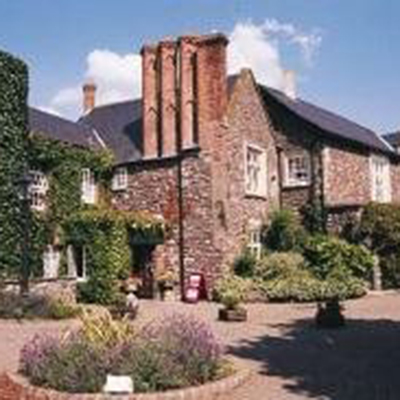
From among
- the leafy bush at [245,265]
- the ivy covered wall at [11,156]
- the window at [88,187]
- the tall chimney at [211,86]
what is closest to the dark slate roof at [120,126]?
the window at [88,187]

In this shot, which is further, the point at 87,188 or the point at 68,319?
the point at 87,188

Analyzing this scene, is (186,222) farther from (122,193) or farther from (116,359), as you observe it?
(116,359)

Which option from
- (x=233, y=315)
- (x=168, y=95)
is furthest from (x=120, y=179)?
(x=233, y=315)

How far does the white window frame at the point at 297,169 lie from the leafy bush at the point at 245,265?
5.97 meters

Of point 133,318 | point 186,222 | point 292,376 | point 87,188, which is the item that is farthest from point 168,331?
point 87,188

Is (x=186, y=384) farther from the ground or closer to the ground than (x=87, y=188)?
closer to the ground

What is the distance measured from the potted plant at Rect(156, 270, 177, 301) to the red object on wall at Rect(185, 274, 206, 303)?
0.70 meters

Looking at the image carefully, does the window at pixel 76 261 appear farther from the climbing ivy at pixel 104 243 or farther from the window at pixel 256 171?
the window at pixel 256 171

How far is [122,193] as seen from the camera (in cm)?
3481

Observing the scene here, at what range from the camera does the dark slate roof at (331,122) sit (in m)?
37.0

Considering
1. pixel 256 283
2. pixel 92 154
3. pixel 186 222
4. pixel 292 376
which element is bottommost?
pixel 292 376

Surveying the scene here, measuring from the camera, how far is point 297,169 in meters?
36.8

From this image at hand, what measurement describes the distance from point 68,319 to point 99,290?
7.03 metres

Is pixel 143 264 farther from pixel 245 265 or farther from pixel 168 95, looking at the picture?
pixel 168 95
